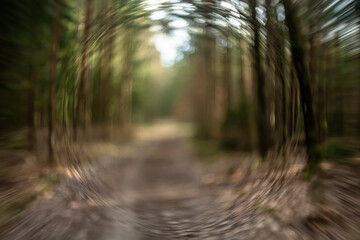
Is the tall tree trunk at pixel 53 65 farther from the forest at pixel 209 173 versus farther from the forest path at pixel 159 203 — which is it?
the forest path at pixel 159 203

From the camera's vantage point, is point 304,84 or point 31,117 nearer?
point 304,84

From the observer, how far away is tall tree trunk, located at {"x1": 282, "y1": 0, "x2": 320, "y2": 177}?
195 inches

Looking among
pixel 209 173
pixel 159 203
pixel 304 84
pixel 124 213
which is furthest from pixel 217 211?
pixel 209 173

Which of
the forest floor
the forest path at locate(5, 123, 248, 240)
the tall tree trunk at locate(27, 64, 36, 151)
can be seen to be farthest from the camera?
the tall tree trunk at locate(27, 64, 36, 151)

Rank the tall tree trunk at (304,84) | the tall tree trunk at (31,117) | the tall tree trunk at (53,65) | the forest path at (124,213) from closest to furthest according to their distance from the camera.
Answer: the forest path at (124,213), the tall tree trunk at (304,84), the tall tree trunk at (53,65), the tall tree trunk at (31,117)

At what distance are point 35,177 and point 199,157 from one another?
808cm

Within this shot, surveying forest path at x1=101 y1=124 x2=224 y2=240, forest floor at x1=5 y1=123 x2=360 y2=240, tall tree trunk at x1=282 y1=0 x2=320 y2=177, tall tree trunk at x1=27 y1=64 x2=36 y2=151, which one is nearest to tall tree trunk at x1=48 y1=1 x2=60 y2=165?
tall tree trunk at x1=27 y1=64 x2=36 y2=151

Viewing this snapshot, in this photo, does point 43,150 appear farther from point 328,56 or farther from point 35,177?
point 328,56

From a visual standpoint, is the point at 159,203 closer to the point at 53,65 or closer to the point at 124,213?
the point at 124,213

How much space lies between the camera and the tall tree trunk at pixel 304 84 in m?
4.96

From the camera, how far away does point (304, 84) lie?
16.8 ft

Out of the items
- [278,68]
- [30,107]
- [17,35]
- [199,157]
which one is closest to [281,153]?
[278,68]

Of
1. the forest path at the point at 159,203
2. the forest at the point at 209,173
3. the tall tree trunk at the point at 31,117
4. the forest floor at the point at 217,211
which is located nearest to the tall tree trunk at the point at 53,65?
the forest at the point at 209,173

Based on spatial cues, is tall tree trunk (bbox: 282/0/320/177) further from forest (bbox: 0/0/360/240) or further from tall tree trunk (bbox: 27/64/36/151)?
tall tree trunk (bbox: 27/64/36/151)
